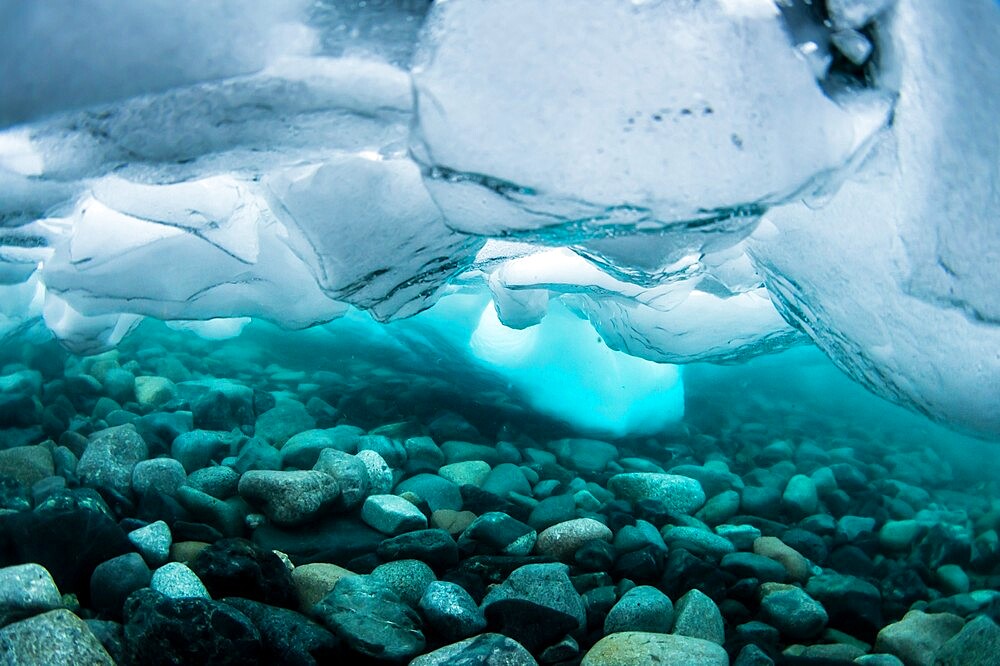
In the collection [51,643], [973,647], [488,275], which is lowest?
[488,275]

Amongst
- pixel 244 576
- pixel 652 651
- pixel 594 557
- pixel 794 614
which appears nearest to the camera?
pixel 652 651

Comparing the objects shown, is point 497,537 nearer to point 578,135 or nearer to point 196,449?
point 196,449

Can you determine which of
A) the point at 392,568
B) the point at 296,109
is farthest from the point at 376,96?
the point at 392,568

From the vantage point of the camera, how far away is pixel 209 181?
240 cm

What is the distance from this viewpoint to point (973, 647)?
226cm

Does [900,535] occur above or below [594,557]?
below

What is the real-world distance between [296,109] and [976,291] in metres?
1.87

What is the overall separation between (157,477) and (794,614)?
304 centimetres

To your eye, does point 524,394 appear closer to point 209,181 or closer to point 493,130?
point 209,181

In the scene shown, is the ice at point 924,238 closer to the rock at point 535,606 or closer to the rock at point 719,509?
the rock at point 535,606

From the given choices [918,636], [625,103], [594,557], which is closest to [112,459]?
[594,557]

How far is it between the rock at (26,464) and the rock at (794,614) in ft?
11.6

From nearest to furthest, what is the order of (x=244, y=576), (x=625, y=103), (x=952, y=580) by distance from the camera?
1. (x=625, y=103)
2. (x=244, y=576)
3. (x=952, y=580)

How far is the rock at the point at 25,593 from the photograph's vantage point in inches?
71.7
